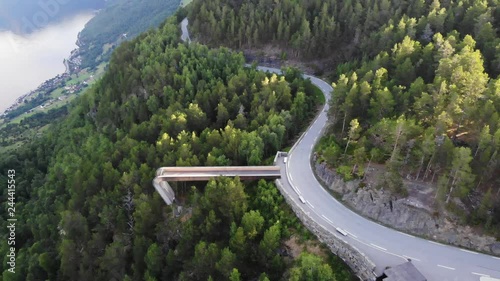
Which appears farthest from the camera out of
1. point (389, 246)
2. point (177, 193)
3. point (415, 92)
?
point (177, 193)

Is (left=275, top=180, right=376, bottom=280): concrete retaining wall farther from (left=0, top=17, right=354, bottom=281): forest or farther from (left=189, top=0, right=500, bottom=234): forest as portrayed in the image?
(left=189, top=0, right=500, bottom=234): forest

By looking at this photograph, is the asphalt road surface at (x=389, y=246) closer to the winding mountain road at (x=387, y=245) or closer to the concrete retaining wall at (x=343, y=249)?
the winding mountain road at (x=387, y=245)

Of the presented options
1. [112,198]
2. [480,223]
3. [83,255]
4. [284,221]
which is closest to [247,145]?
[284,221]

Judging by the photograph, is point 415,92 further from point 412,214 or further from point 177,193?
point 177,193

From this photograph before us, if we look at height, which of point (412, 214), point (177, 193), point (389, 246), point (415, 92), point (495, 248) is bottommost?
point (177, 193)

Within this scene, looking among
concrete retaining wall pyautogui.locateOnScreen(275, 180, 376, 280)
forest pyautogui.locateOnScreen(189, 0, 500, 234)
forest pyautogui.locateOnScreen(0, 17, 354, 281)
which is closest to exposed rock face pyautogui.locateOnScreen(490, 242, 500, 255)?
forest pyautogui.locateOnScreen(189, 0, 500, 234)

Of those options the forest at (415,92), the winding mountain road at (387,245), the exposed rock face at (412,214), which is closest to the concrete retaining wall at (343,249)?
the winding mountain road at (387,245)

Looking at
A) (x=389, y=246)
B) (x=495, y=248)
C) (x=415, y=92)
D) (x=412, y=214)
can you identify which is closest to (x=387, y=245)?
(x=389, y=246)
